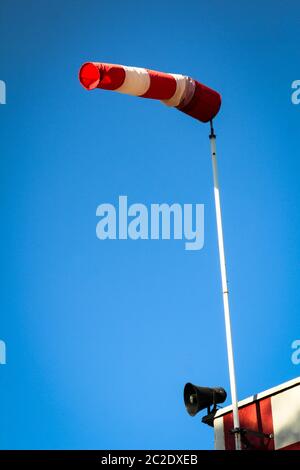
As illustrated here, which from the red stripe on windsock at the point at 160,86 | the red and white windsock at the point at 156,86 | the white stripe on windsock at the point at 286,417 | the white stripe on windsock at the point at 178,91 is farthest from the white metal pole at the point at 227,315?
the white stripe on windsock at the point at 286,417

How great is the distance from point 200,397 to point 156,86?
18.5 feet

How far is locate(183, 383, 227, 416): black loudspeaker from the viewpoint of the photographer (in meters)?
14.7

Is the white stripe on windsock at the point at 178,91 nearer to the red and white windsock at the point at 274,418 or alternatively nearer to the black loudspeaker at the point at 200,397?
the black loudspeaker at the point at 200,397

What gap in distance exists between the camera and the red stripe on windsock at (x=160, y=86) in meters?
16.3

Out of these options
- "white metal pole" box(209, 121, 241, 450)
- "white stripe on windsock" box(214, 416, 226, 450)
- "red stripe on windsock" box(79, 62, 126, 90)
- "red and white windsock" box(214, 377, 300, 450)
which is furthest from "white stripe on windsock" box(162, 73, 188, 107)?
"white stripe on windsock" box(214, 416, 226, 450)

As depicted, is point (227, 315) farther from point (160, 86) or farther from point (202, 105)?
point (160, 86)

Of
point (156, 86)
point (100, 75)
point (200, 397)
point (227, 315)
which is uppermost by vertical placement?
point (156, 86)

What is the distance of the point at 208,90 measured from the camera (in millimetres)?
17234

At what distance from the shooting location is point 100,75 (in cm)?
1533

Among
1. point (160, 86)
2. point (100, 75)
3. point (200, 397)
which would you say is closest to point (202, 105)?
point (160, 86)

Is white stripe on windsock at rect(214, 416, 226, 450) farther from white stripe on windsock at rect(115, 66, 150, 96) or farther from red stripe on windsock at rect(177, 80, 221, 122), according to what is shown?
white stripe on windsock at rect(115, 66, 150, 96)

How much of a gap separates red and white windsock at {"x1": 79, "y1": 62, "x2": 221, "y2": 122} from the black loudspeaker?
5.27 m

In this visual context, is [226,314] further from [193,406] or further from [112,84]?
[112,84]
